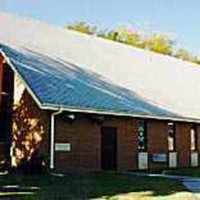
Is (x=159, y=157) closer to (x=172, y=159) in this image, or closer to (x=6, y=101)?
(x=172, y=159)

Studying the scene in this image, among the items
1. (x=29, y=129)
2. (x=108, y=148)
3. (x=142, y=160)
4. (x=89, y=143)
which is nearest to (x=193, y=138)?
(x=142, y=160)

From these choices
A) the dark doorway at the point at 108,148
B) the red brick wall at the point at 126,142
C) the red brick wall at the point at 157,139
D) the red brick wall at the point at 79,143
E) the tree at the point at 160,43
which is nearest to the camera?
the red brick wall at the point at 79,143

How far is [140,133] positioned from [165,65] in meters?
9.81

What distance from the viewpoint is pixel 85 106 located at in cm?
1938

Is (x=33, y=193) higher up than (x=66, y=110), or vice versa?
(x=66, y=110)

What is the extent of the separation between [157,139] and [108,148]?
3.64 metres

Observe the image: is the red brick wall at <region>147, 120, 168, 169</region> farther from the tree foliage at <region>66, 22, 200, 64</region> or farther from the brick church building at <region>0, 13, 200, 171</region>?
the tree foliage at <region>66, 22, 200, 64</region>

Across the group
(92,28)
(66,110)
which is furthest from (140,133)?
(92,28)

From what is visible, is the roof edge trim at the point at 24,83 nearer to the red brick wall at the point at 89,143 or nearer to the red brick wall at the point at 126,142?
the red brick wall at the point at 89,143

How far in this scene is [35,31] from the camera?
25188 millimetres

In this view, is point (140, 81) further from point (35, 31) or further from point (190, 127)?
point (35, 31)

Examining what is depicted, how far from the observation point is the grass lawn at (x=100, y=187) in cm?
1284

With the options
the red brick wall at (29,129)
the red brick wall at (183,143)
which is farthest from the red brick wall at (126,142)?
the red brick wall at (183,143)

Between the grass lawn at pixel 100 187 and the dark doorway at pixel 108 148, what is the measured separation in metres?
3.84
